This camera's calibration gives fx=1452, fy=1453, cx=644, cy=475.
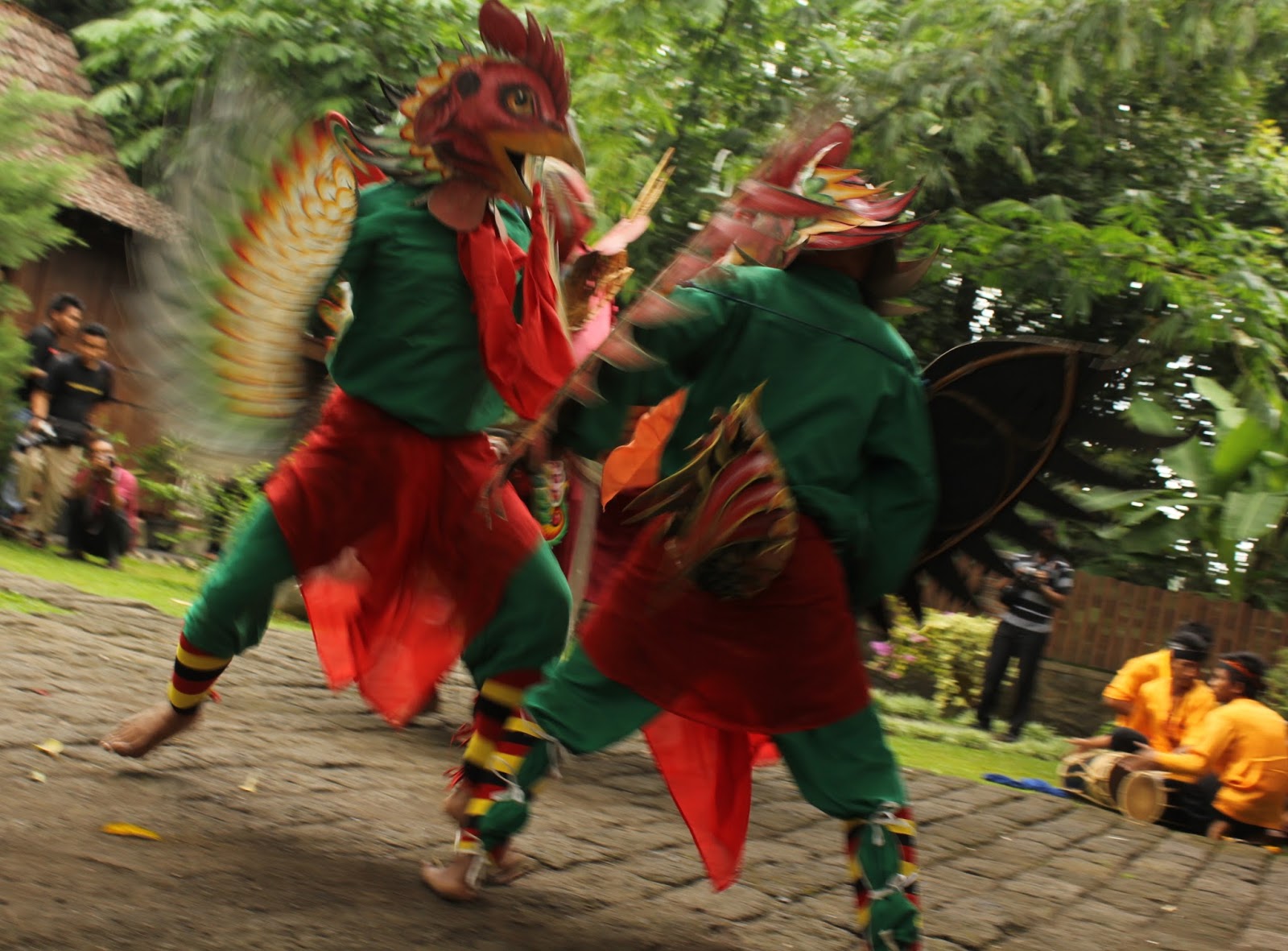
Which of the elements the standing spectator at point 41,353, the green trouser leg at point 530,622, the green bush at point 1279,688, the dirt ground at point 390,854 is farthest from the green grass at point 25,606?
the green bush at point 1279,688

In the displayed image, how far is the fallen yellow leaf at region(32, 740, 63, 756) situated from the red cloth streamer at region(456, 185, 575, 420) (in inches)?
59.9

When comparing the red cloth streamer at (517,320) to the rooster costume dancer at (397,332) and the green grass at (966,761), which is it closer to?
the rooster costume dancer at (397,332)

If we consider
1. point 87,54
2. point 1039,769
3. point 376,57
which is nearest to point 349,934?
point 1039,769

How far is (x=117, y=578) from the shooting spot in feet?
29.0

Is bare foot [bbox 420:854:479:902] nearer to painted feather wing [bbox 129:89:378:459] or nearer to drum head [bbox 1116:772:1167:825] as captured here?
painted feather wing [bbox 129:89:378:459]

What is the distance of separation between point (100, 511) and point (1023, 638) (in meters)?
6.28

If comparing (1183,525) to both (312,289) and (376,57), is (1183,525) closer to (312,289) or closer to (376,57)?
(376,57)

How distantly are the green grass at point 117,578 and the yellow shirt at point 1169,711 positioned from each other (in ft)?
15.6

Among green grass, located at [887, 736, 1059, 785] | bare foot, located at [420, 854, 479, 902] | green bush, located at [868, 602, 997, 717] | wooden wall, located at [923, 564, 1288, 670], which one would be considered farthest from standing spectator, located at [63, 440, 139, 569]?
wooden wall, located at [923, 564, 1288, 670]

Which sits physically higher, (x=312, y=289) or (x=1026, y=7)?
(x=1026, y=7)

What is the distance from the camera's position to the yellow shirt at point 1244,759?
693cm

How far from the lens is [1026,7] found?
908 cm

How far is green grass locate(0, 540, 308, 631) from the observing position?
312 inches

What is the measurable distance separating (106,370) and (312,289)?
256 inches
